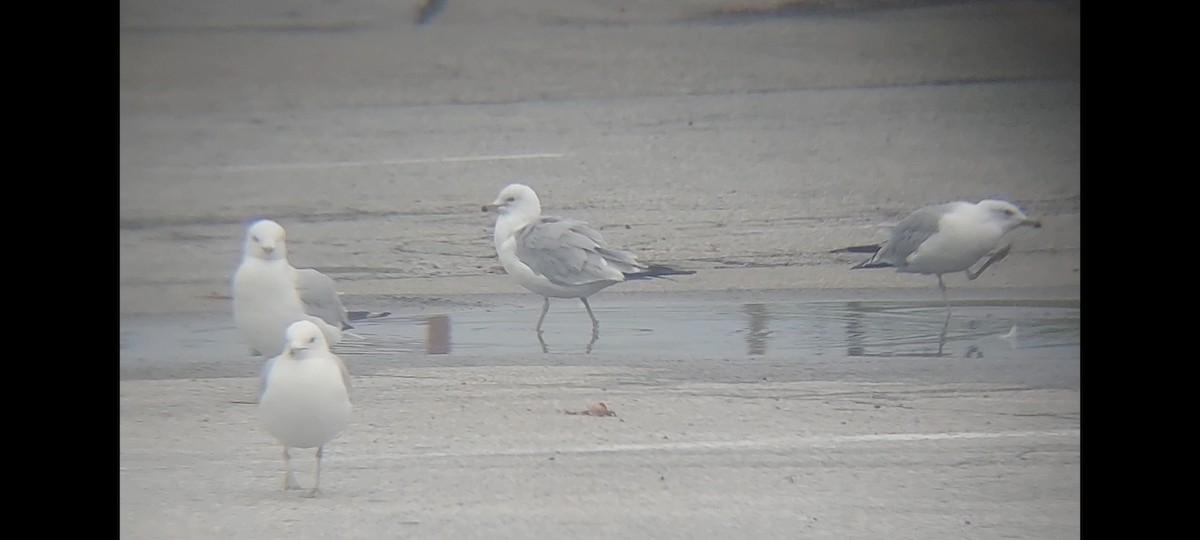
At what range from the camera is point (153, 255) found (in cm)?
334

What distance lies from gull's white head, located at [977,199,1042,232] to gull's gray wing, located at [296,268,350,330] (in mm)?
1639

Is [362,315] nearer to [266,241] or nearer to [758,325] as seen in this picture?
[266,241]

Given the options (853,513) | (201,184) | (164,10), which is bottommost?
Answer: (853,513)

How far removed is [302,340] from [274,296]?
0.74 ft

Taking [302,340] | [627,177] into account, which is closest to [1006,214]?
[627,177]

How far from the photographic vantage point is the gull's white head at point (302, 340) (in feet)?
10.2

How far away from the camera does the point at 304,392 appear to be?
3.14 metres

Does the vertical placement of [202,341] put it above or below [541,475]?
above

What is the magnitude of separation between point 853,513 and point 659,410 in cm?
54

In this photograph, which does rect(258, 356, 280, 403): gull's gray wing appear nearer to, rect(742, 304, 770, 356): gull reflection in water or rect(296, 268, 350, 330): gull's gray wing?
rect(296, 268, 350, 330): gull's gray wing

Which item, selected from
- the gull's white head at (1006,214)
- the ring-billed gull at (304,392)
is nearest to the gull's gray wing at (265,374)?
the ring-billed gull at (304,392)

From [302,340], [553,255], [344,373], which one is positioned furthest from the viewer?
[553,255]
